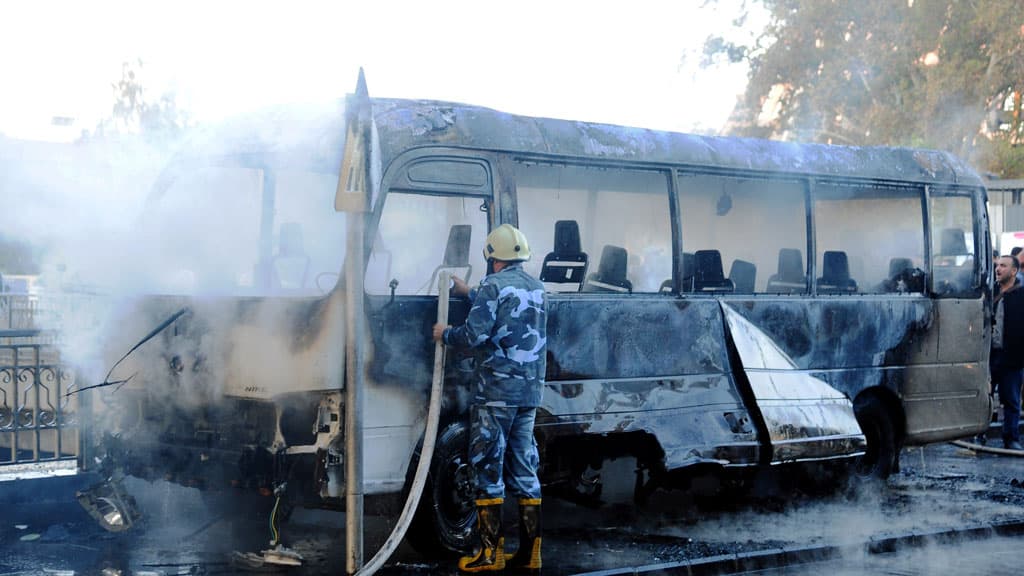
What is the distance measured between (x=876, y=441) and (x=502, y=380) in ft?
16.4

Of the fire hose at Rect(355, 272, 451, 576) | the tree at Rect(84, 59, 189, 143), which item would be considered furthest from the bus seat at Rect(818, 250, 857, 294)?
the tree at Rect(84, 59, 189, 143)

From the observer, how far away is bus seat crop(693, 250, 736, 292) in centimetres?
944

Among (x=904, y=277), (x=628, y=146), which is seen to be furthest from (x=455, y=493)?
→ (x=904, y=277)

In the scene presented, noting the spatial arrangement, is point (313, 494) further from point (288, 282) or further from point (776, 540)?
point (776, 540)

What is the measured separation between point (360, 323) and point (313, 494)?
109 cm

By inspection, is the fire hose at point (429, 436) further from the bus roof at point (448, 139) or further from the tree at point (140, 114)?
the tree at point (140, 114)

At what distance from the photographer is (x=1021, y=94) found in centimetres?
3619

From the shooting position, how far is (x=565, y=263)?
28.3ft

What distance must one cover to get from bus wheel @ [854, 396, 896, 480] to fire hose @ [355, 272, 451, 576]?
16.0 ft

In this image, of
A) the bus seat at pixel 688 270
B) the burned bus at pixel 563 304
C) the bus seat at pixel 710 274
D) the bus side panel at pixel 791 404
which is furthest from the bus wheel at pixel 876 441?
the bus seat at pixel 688 270

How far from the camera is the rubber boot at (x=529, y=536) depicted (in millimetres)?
7309

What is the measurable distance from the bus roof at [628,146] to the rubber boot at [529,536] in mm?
2264

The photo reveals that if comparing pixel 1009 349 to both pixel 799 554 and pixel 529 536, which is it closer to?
pixel 799 554

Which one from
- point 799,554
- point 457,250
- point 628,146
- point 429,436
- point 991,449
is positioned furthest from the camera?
point 991,449
